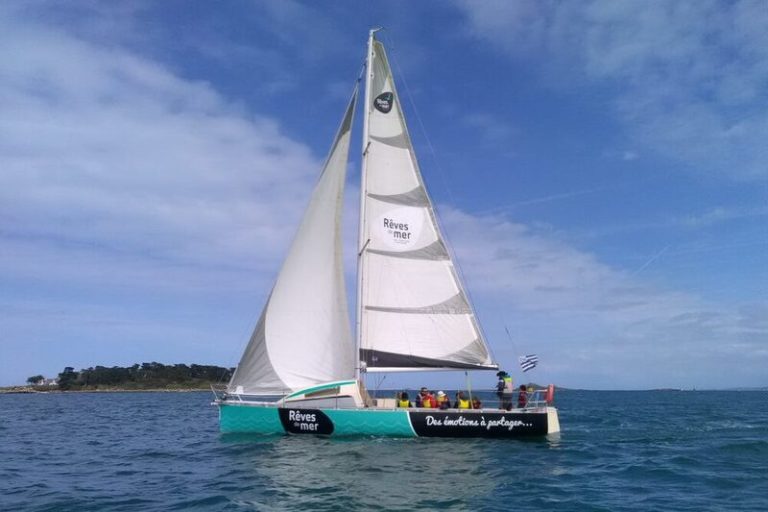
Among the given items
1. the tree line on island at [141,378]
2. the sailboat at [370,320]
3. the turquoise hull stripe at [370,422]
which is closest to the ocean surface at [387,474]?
the turquoise hull stripe at [370,422]

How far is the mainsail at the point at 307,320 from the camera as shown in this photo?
22797 millimetres

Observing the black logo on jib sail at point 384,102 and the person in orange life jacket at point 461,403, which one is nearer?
the person in orange life jacket at point 461,403

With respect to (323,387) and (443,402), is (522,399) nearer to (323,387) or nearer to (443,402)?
(443,402)

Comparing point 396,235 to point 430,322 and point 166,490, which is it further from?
point 166,490

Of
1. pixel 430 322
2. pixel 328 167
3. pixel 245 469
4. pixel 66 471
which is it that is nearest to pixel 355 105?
pixel 328 167

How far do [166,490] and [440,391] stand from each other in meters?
11.2

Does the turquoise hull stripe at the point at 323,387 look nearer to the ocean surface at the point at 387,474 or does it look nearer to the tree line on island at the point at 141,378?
the ocean surface at the point at 387,474

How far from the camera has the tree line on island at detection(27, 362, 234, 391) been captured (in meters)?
135

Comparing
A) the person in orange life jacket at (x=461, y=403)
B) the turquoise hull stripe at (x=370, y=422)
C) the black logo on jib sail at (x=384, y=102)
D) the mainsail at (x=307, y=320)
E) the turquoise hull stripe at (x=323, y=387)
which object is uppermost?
the black logo on jib sail at (x=384, y=102)

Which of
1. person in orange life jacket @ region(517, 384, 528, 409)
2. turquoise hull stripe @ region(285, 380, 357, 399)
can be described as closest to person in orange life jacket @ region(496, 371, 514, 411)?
person in orange life jacket @ region(517, 384, 528, 409)

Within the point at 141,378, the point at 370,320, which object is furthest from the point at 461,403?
the point at 141,378

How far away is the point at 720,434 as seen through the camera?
27172 millimetres

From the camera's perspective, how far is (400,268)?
24.0 meters

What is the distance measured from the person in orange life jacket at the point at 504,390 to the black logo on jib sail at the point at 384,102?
11502mm
